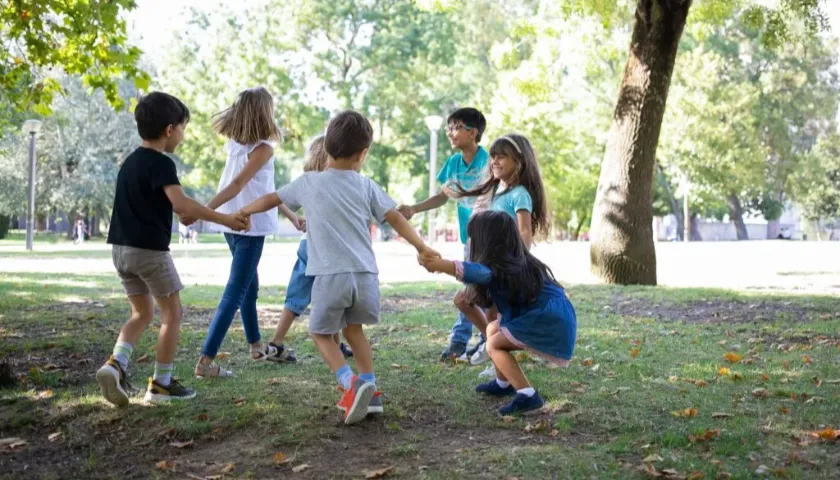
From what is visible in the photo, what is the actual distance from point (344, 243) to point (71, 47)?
4734mm

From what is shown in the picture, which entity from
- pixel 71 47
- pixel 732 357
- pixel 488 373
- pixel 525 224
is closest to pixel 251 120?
pixel 525 224

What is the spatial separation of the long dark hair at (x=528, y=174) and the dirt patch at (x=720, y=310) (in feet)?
13.9

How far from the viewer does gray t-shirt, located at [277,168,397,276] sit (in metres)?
4.62

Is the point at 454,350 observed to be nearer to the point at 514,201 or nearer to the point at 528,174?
the point at 514,201

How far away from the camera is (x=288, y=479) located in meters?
3.75

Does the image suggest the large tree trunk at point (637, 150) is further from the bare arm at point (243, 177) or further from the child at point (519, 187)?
the bare arm at point (243, 177)

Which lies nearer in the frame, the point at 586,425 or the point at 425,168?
the point at 586,425

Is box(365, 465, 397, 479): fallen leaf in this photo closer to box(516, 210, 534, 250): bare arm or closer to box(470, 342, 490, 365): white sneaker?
box(516, 210, 534, 250): bare arm

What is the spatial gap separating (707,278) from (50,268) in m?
13.6

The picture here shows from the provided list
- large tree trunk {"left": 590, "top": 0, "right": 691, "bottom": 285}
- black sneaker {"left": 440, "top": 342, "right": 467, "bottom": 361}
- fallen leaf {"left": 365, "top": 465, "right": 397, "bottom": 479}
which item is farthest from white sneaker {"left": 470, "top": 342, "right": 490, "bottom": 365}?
large tree trunk {"left": 590, "top": 0, "right": 691, "bottom": 285}

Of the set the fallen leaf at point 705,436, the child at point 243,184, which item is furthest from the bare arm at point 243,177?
the fallen leaf at point 705,436

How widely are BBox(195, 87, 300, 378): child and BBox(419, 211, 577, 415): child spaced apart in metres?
1.61

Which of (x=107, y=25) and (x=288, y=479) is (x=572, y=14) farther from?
(x=288, y=479)

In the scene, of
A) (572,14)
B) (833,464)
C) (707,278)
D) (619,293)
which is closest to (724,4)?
(572,14)
